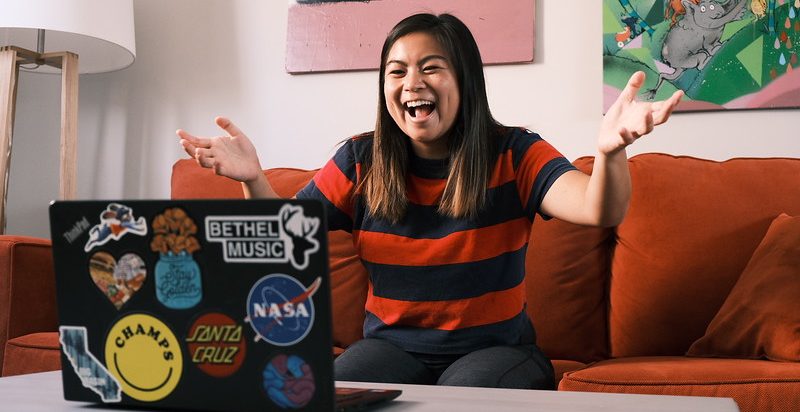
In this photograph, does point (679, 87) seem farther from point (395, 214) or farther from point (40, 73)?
point (40, 73)

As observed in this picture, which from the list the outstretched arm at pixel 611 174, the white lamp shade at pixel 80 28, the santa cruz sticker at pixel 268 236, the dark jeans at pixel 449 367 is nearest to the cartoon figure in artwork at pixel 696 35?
the outstretched arm at pixel 611 174

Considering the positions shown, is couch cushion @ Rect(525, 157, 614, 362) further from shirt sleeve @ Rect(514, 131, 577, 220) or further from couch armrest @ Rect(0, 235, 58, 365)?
couch armrest @ Rect(0, 235, 58, 365)

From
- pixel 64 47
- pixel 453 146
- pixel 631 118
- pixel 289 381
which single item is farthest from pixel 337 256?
pixel 289 381

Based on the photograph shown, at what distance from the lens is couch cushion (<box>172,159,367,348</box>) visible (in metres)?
2.07

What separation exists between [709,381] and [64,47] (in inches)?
84.7

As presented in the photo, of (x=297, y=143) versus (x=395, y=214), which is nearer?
(x=395, y=214)

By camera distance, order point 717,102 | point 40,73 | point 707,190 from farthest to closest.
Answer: point 40,73 → point 717,102 → point 707,190

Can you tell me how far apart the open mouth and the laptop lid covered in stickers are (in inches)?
35.0

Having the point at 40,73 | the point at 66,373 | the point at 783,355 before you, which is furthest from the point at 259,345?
the point at 40,73

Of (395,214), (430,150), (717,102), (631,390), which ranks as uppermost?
(717,102)

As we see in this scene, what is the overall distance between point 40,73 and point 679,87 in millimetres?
2097

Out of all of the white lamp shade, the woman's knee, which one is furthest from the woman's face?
the white lamp shade

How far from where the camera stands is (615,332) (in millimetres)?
1922

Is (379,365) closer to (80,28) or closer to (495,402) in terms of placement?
(495,402)
